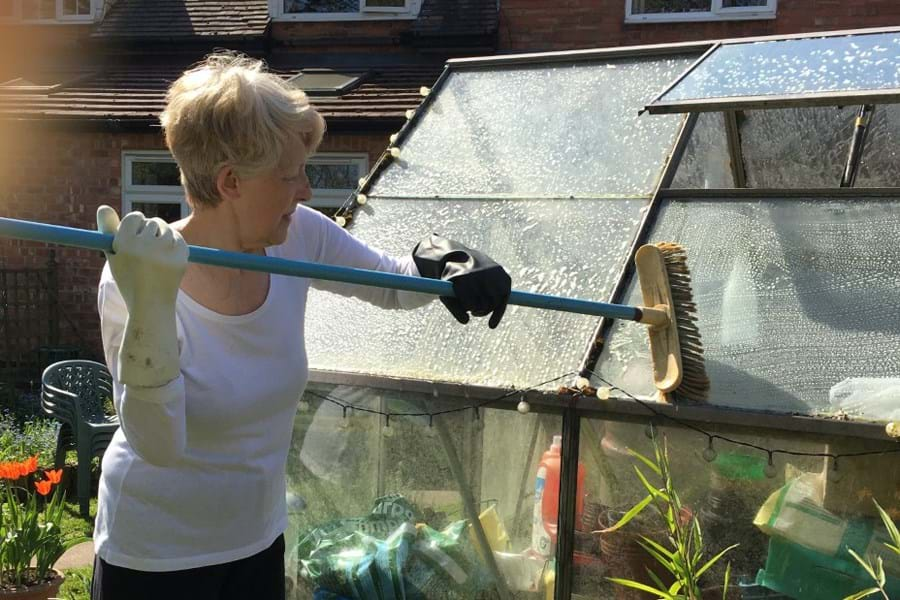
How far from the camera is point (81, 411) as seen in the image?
5.72 m

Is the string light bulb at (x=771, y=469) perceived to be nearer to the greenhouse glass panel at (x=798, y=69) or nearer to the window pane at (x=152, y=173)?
the greenhouse glass panel at (x=798, y=69)

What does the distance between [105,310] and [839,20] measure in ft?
26.8

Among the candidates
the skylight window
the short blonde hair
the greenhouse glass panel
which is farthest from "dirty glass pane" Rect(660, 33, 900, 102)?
the skylight window

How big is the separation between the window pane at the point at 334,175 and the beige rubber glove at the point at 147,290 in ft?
25.6

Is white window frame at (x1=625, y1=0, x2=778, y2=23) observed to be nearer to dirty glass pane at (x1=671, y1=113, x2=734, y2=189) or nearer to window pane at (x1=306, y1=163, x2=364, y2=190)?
window pane at (x1=306, y1=163, x2=364, y2=190)

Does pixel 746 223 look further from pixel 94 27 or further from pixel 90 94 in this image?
pixel 94 27

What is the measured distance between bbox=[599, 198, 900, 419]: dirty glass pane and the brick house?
20.6ft

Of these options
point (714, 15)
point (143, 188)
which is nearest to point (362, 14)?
point (143, 188)

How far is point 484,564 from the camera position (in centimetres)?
299

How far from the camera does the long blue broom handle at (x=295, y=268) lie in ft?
5.70

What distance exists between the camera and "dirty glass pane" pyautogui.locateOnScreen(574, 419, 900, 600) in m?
2.53

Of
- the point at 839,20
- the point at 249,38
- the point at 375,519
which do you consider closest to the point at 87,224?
the point at 249,38

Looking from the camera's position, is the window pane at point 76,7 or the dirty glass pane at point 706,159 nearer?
the dirty glass pane at point 706,159

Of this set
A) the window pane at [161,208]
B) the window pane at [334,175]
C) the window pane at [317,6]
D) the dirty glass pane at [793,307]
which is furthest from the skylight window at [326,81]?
the dirty glass pane at [793,307]
